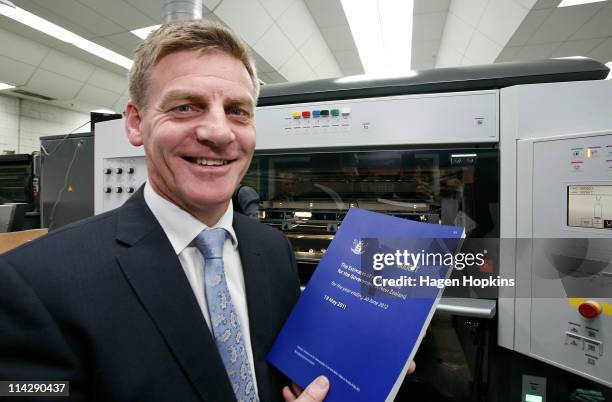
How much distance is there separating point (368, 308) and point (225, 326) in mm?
306

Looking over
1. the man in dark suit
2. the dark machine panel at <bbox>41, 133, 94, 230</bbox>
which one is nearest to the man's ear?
the man in dark suit

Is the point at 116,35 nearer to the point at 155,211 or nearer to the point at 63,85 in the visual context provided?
the point at 63,85

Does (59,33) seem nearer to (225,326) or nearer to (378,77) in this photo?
(378,77)

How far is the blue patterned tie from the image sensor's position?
0.67m

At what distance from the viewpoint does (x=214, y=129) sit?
691 millimetres

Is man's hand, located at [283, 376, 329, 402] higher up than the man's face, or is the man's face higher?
the man's face

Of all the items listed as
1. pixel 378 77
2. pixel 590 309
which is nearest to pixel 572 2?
pixel 378 77

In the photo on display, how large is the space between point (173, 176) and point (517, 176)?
1136 mm

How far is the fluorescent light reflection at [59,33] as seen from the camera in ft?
13.3

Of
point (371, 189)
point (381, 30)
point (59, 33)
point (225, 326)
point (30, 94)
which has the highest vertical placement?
point (381, 30)

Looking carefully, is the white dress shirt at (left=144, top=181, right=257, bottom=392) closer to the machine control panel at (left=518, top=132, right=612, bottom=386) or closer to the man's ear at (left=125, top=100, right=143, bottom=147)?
the man's ear at (left=125, top=100, right=143, bottom=147)

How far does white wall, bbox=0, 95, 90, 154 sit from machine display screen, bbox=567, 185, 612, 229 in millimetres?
7741

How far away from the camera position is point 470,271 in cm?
133

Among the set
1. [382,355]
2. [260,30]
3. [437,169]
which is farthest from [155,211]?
[260,30]
